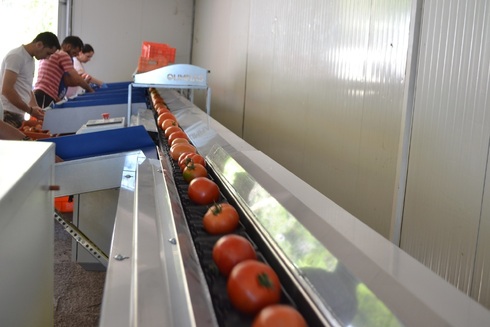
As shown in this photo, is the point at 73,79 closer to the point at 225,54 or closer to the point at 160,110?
the point at 160,110

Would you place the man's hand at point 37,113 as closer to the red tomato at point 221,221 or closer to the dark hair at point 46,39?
the dark hair at point 46,39

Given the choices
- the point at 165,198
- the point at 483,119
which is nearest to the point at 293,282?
the point at 165,198

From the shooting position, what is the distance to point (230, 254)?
122cm

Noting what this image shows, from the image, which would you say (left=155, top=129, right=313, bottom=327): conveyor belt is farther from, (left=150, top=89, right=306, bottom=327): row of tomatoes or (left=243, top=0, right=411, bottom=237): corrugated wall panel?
(left=243, top=0, right=411, bottom=237): corrugated wall panel

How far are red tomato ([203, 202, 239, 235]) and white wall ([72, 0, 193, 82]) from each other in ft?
30.2

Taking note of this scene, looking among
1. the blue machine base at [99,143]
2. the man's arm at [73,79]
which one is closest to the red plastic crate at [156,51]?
the man's arm at [73,79]

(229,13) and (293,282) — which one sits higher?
(229,13)

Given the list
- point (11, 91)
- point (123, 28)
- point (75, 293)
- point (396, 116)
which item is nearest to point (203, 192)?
point (396, 116)

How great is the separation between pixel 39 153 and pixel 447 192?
5.78ft

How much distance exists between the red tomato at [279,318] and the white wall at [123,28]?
32.2 ft

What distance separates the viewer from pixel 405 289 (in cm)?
99

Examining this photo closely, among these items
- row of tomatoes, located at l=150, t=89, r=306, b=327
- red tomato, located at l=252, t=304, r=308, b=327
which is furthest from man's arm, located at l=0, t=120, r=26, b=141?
red tomato, located at l=252, t=304, r=308, b=327

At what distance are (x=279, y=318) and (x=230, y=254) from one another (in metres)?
0.33

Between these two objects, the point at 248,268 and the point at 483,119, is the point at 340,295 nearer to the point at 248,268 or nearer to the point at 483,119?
the point at 248,268
